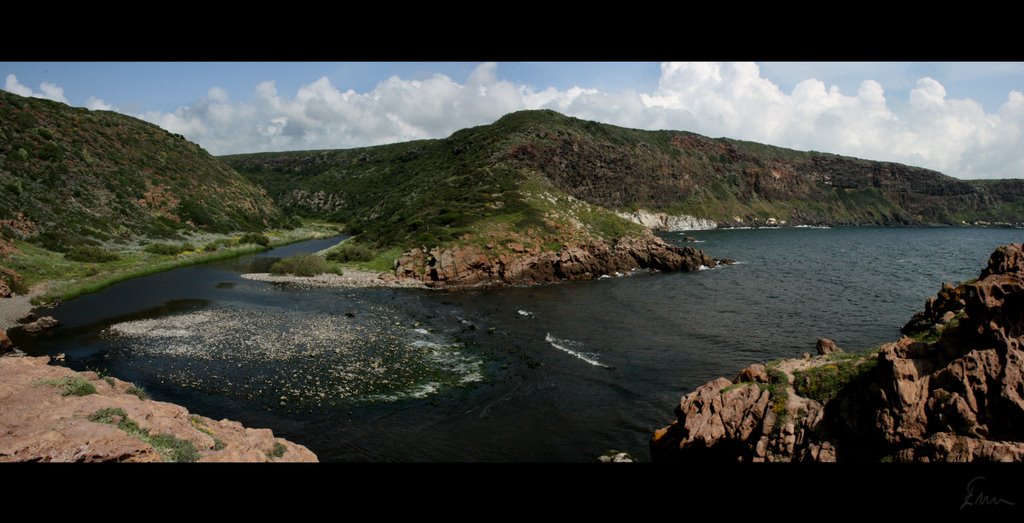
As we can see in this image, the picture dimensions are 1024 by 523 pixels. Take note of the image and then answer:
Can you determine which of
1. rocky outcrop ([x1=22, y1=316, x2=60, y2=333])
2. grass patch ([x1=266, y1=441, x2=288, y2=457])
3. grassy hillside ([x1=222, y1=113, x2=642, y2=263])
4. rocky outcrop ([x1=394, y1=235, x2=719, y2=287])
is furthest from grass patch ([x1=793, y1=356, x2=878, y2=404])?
grassy hillside ([x1=222, y1=113, x2=642, y2=263])

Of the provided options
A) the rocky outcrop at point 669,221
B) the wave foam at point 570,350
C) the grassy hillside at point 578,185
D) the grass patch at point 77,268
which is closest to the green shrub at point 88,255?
the grass patch at point 77,268

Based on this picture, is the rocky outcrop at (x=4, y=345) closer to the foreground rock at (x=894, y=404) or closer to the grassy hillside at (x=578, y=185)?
the foreground rock at (x=894, y=404)

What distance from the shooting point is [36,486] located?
3.23 meters

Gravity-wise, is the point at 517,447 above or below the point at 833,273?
below

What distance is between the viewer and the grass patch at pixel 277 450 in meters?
15.9

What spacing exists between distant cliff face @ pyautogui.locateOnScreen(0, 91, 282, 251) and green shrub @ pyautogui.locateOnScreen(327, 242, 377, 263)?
86.6ft

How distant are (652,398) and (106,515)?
23494 mm

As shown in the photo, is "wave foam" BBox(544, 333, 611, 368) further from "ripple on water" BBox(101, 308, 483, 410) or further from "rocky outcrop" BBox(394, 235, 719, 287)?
"rocky outcrop" BBox(394, 235, 719, 287)

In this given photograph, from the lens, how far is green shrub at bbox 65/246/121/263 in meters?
53.1

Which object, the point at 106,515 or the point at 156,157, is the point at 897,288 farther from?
the point at 156,157

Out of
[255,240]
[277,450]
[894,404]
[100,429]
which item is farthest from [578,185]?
[100,429]

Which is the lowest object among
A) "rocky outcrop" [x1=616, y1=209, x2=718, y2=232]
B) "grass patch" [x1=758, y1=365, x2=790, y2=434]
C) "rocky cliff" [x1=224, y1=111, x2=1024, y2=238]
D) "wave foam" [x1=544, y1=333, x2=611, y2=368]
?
"wave foam" [x1=544, y1=333, x2=611, y2=368]
